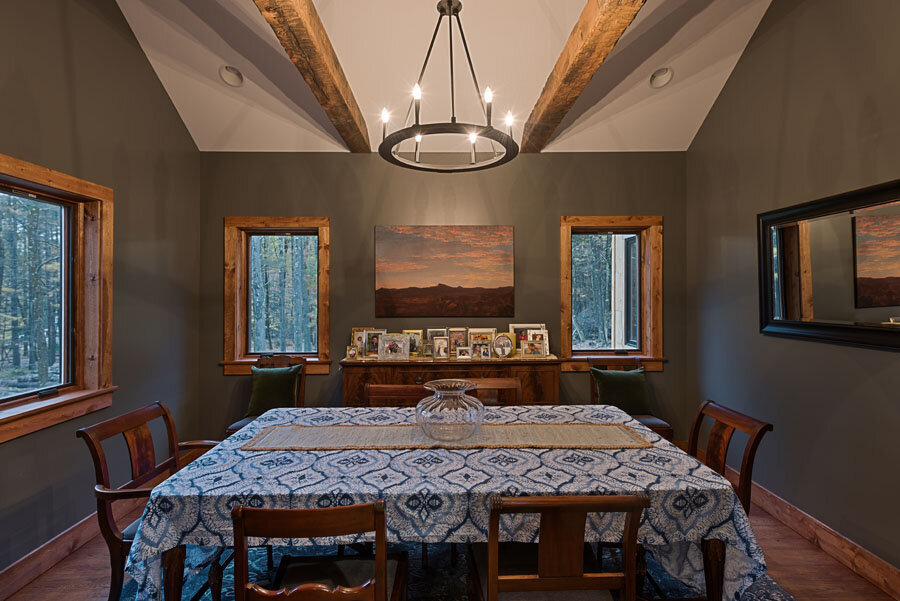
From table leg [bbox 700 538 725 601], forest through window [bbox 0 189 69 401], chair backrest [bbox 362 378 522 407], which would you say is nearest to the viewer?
table leg [bbox 700 538 725 601]

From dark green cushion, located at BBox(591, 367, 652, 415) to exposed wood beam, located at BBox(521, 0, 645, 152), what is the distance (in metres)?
2.04

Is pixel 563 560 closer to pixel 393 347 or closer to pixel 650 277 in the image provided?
pixel 393 347

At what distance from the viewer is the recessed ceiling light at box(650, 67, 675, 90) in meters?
3.39

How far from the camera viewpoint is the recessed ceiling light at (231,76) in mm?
3350

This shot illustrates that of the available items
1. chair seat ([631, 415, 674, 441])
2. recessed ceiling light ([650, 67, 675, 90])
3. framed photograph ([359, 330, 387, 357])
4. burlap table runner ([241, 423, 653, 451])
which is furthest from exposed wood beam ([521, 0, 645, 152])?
chair seat ([631, 415, 674, 441])

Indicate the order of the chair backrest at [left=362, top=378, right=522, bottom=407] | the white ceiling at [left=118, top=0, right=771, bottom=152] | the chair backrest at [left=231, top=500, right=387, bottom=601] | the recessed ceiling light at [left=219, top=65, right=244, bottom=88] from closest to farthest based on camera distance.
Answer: the chair backrest at [left=231, top=500, right=387, bottom=601] → the chair backrest at [left=362, top=378, right=522, bottom=407] → the white ceiling at [left=118, top=0, right=771, bottom=152] → the recessed ceiling light at [left=219, top=65, right=244, bottom=88]

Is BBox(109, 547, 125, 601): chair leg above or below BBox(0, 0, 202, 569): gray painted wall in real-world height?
below

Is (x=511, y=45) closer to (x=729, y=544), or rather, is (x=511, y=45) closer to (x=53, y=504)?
(x=729, y=544)

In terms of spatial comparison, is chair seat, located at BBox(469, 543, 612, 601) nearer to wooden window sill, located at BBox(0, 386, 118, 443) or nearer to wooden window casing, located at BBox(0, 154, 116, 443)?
wooden window sill, located at BBox(0, 386, 118, 443)

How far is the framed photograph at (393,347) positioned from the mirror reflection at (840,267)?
8.92 ft

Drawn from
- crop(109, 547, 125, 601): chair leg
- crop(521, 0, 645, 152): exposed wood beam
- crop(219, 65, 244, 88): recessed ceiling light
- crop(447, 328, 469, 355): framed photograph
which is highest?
crop(219, 65, 244, 88): recessed ceiling light

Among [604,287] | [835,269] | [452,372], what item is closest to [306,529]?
[452,372]

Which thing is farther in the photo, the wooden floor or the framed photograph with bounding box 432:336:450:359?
the framed photograph with bounding box 432:336:450:359

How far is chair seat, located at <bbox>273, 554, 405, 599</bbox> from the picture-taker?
5.02ft
